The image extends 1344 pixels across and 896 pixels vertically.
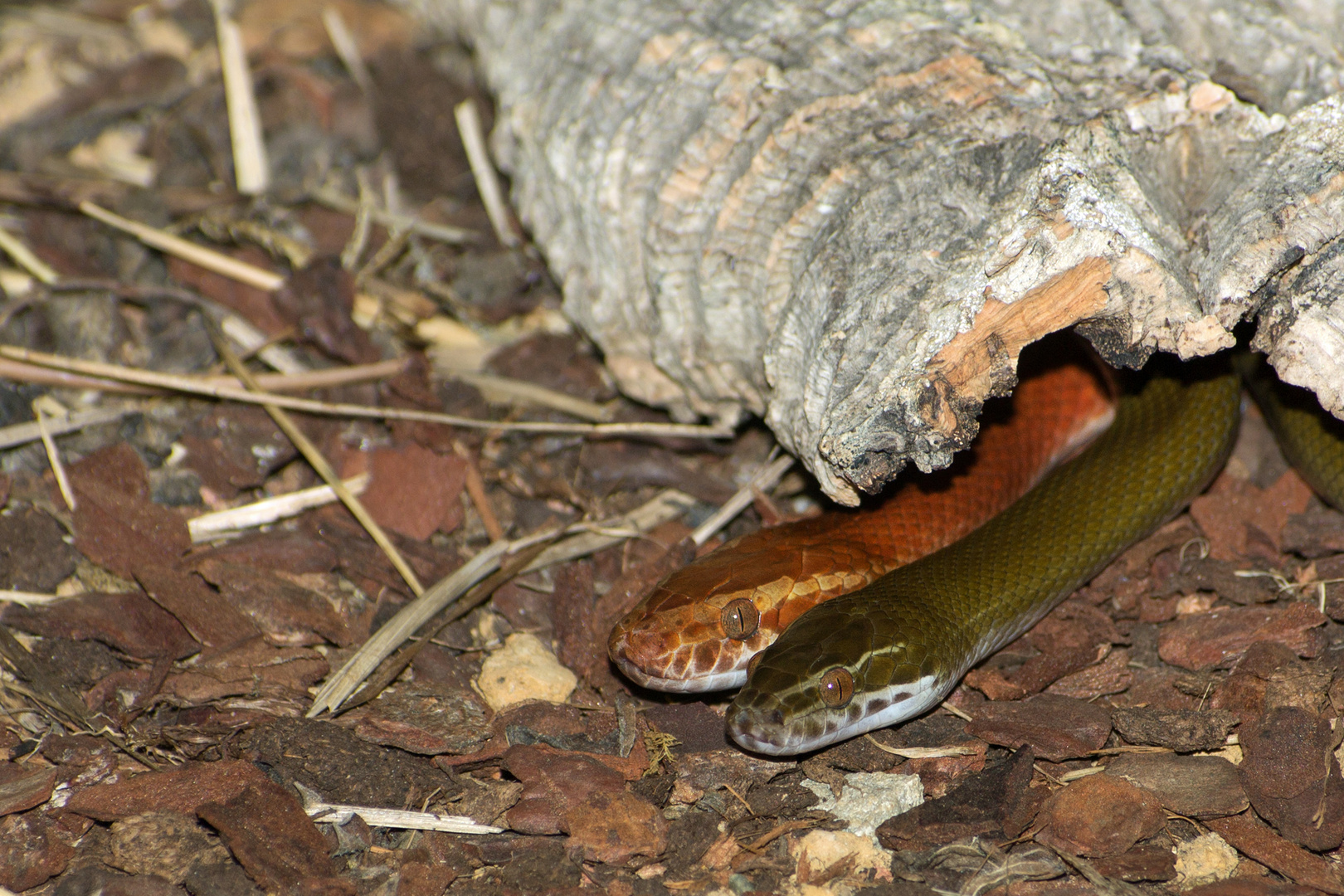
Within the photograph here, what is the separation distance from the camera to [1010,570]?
4.00 metres

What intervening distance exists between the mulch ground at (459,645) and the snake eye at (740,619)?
0.30 meters

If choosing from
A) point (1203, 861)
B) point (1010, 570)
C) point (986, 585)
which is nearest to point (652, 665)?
point (986, 585)

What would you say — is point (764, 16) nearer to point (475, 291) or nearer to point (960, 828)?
point (475, 291)

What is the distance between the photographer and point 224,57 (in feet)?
20.4

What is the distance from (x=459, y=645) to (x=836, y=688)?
4.72 feet

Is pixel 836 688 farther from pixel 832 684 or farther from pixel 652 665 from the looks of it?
pixel 652 665

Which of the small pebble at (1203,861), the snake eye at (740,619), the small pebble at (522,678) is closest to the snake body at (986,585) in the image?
the snake eye at (740,619)

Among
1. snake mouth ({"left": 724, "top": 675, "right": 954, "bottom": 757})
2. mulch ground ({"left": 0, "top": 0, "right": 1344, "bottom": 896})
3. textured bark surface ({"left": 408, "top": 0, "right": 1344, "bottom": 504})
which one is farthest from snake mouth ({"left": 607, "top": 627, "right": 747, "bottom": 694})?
textured bark surface ({"left": 408, "top": 0, "right": 1344, "bottom": 504})

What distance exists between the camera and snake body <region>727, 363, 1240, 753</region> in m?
3.58

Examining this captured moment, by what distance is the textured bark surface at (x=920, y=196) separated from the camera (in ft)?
10.8

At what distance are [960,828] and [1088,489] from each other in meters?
1.55

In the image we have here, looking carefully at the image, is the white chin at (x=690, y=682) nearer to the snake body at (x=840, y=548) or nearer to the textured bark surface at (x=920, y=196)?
the snake body at (x=840, y=548)

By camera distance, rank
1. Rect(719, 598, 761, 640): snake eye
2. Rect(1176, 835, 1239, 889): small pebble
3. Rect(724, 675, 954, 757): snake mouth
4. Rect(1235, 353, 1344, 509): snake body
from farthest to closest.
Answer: Rect(1235, 353, 1344, 509): snake body < Rect(719, 598, 761, 640): snake eye < Rect(724, 675, 954, 757): snake mouth < Rect(1176, 835, 1239, 889): small pebble

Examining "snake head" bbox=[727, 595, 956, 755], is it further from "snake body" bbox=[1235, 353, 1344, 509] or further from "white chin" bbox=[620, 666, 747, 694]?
"snake body" bbox=[1235, 353, 1344, 509]
